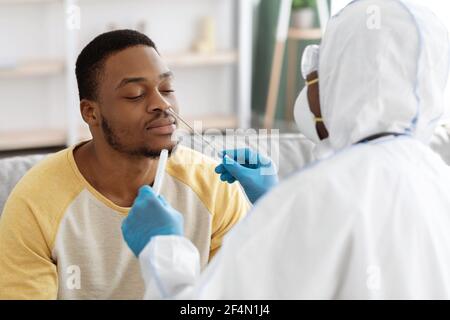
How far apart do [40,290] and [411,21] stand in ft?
2.94

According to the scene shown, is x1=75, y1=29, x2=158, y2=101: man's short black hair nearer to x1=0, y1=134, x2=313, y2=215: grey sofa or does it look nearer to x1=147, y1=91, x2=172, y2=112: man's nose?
x1=147, y1=91, x2=172, y2=112: man's nose

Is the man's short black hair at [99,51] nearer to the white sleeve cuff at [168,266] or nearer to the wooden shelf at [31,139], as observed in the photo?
the white sleeve cuff at [168,266]

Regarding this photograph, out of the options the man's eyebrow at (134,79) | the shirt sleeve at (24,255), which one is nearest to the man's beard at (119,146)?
the man's eyebrow at (134,79)

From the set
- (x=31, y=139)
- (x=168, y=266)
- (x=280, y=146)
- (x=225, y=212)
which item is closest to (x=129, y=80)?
(x=225, y=212)

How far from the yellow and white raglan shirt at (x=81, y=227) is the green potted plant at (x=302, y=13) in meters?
2.74

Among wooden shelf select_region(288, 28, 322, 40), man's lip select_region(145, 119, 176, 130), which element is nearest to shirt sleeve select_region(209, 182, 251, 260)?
man's lip select_region(145, 119, 176, 130)

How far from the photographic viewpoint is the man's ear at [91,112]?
6.11 ft

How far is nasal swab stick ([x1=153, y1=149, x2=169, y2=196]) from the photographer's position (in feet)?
5.30


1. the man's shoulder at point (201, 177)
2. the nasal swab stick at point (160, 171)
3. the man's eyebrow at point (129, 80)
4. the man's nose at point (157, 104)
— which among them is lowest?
the man's shoulder at point (201, 177)

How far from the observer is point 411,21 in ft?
4.53

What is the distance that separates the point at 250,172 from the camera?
1787 mm

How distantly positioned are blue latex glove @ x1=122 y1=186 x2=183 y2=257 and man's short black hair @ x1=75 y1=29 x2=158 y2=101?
458mm
